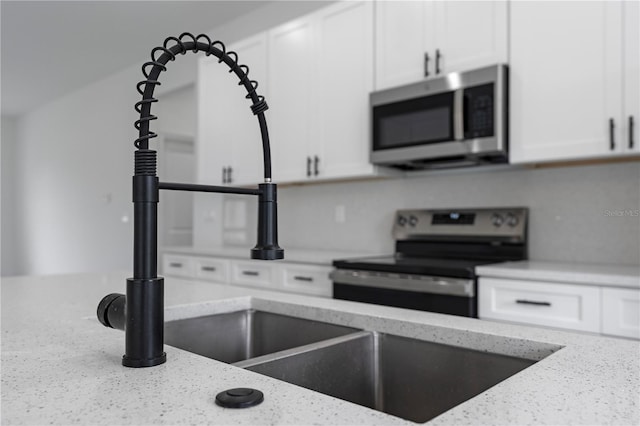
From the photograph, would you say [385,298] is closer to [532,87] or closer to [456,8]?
[532,87]

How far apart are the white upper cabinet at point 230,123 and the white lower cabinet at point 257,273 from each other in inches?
23.7

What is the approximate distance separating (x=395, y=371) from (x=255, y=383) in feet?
1.54

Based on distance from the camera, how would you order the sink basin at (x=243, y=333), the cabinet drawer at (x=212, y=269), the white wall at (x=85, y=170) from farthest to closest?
the white wall at (x=85, y=170)
the cabinet drawer at (x=212, y=269)
the sink basin at (x=243, y=333)

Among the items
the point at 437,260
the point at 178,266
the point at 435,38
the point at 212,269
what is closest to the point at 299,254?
the point at 212,269

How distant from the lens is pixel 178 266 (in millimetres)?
3977

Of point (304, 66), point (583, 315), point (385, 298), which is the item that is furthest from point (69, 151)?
point (583, 315)

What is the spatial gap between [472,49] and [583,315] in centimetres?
132

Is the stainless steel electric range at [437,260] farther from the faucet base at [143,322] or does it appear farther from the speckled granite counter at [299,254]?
the faucet base at [143,322]

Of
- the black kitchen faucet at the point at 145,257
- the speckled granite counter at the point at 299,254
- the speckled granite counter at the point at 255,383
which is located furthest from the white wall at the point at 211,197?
the black kitchen faucet at the point at 145,257

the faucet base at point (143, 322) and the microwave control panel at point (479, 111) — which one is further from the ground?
the microwave control panel at point (479, 111)

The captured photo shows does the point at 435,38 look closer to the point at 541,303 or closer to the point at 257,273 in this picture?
the point at 541,303

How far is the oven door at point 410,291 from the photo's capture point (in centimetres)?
219

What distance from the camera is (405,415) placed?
1015 millimetres

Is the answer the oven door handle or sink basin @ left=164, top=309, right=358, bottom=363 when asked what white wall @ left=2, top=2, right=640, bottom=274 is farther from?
sink basin @ left=164, top=309, right=358, bottom=363
